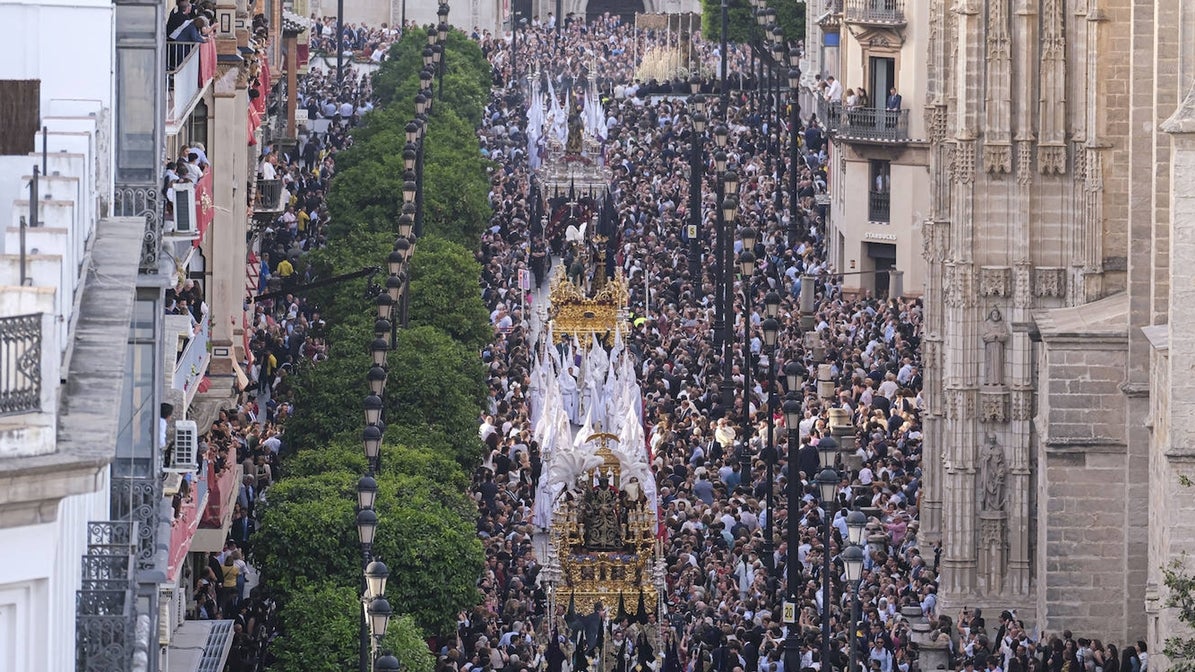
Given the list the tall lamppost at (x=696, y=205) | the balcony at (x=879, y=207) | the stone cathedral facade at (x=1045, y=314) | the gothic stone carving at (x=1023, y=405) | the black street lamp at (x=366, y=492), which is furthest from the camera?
the balcony at (x=879, y=207)

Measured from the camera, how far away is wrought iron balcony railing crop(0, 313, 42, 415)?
16641 mm

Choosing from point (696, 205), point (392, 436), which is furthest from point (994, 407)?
point (696, 205)

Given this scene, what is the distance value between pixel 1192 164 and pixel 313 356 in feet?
98.4

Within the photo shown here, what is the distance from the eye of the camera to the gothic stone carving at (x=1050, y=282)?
153 ft

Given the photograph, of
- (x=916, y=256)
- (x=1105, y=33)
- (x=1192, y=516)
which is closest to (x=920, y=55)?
(x=916, y=256)

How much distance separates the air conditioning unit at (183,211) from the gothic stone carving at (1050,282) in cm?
1466

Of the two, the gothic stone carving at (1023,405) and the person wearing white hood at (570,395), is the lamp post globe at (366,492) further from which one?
the person wearing white hood at (570,395)

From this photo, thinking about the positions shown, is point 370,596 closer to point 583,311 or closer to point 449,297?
point 449,297

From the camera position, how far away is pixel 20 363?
54.9ft

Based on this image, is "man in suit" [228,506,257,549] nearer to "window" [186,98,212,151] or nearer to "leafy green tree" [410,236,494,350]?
"window" [186,98,212,151]

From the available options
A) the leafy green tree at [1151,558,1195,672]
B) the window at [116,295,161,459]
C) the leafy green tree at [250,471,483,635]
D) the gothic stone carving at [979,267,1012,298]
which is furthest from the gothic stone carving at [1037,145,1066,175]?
the window at [116,295,161,459]

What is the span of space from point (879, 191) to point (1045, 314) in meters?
32.0

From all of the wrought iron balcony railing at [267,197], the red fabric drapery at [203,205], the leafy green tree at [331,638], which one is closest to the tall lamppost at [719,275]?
the wrought iron balcony railing at [267,197]

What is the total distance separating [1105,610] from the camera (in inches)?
1716
